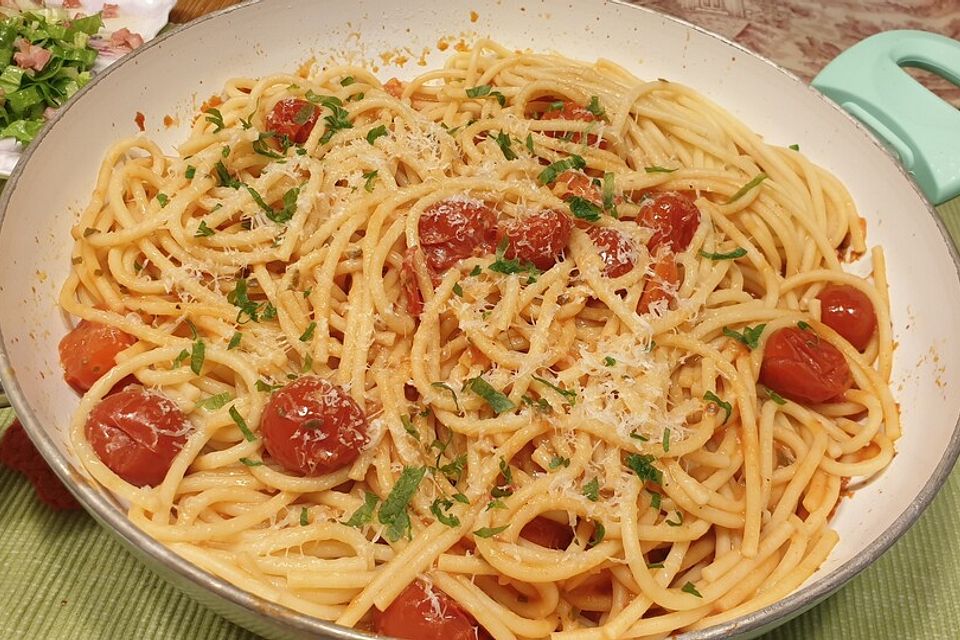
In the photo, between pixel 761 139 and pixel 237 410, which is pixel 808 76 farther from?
pixel 237 410

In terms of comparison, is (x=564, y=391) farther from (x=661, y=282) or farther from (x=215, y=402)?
(x=215, y=402)

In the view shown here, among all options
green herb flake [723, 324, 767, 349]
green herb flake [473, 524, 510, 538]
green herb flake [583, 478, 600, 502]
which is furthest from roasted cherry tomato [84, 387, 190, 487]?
green herb flake [723, 324, 767, 349]

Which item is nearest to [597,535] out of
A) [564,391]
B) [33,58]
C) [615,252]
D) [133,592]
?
[564,391]

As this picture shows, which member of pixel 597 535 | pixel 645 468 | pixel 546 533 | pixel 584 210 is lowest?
pixel 546 533

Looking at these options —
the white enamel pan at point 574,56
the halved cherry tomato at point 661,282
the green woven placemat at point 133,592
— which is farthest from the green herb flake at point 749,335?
the green woven placemat at point 133,592

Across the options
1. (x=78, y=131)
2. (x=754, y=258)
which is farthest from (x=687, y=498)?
(x=78, y=131)
